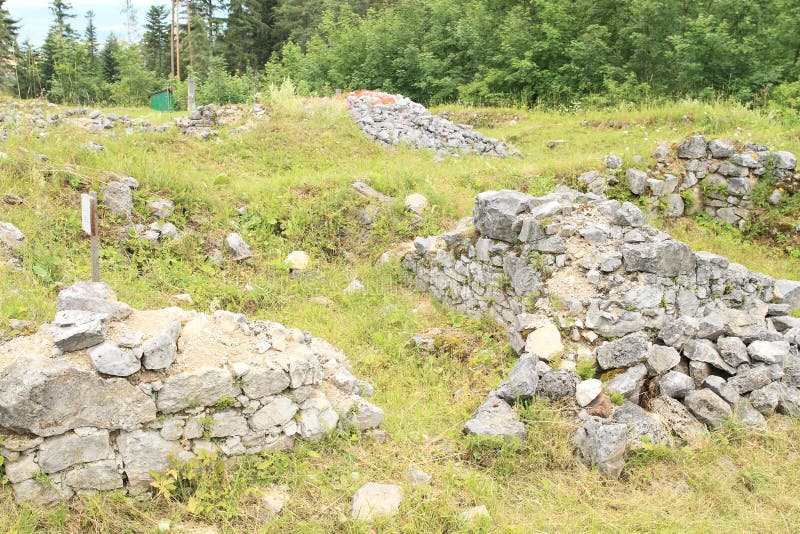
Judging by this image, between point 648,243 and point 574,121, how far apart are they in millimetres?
9505

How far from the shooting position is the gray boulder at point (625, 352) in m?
5.09

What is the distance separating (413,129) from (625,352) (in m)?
9.74

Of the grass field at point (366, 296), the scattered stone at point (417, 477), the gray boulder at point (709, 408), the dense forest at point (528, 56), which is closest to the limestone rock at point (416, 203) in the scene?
the grass field at point (366, 296)

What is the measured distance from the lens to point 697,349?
5125 mm

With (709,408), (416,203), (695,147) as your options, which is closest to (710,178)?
(695,147)

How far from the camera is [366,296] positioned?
7.40 m

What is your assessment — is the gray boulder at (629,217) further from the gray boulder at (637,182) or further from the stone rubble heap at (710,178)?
the gray boulder at (637,182)

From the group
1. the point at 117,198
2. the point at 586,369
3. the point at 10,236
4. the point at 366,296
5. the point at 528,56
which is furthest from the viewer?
the point at 528,56

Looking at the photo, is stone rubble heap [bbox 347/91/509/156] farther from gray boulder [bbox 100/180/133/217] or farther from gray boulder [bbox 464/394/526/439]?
gray boulder [bbox 464/394/526/439]

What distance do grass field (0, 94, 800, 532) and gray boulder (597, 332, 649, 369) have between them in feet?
2.68

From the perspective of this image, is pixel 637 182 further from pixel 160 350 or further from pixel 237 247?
pixel 160 350

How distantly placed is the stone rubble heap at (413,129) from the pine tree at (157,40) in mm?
32016

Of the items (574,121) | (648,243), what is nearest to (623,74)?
(574,121)

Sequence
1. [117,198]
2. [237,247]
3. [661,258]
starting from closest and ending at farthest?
[661,258] → [117,198] → [237,247]
